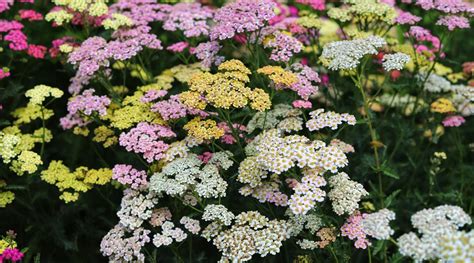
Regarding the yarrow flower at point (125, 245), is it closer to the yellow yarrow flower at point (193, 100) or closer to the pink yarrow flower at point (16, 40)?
the yellow yarrow flower at point (193, 100)

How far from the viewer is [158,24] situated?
711cm

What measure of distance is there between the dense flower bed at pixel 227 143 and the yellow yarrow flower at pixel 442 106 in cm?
4

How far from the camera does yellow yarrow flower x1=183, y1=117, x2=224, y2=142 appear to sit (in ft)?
15.2

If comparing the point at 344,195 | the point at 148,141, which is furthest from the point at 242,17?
the point at 344,195

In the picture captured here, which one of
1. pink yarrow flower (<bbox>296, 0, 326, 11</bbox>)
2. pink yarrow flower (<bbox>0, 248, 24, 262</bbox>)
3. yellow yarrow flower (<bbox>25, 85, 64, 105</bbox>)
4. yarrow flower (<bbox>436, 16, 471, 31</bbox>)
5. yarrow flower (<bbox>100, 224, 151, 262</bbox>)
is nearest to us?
pink yarrow flower (<bbox>0, 248, 24, 262</bbox>)

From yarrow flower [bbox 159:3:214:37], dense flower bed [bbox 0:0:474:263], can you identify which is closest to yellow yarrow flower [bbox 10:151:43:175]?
dense flower bed [bbox 0:0:474:263]

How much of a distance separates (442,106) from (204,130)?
2.87m

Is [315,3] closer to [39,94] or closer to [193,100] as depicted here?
[193,100]

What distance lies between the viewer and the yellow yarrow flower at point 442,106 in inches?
231

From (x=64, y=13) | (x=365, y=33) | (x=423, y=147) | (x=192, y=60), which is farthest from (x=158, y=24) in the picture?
(x=423, y=147)

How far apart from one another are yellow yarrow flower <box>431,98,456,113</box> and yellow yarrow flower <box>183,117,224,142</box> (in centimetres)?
265

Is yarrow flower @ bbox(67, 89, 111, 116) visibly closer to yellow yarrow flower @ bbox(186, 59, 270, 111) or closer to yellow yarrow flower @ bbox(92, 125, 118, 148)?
yellow yarrow flower @ bbox(92, 125, 118, 148)

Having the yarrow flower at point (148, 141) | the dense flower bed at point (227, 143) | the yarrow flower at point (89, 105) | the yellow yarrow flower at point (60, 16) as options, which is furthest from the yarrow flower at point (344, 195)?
the yellow yarrow flower at point (60, 16)

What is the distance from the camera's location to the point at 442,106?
5.93 metres
